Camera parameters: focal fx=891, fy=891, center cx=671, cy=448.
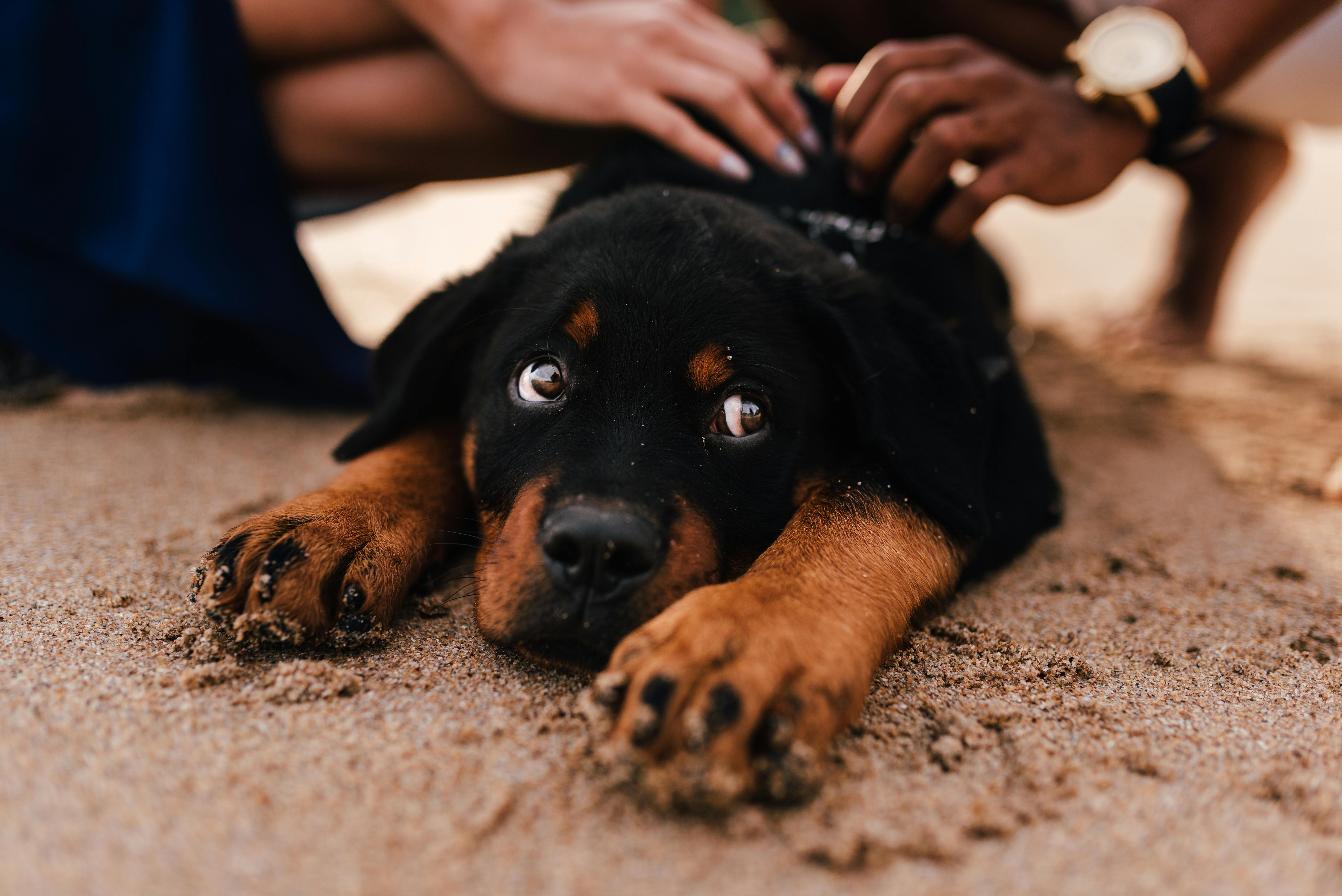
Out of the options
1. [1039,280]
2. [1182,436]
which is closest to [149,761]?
[1182,436]

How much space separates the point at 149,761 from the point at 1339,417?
5.04 metres

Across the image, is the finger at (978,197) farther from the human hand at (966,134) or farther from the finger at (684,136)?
the finger at (684,136)

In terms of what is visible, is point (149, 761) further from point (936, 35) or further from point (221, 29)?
point (936, 35)

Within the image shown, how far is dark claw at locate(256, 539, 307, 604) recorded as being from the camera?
1.82m

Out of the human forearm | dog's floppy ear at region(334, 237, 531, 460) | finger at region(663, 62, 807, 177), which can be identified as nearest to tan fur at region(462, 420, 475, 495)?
dog's floppy ear at region(334, 237, 531, 460)

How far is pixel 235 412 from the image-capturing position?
392 cm

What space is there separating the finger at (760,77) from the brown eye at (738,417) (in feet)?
4.59

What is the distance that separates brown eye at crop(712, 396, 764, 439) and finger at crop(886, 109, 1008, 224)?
1254 mm

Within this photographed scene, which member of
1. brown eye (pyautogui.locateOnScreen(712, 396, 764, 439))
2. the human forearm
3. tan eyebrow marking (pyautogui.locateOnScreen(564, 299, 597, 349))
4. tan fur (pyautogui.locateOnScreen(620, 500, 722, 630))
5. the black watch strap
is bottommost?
tan fur (pyautogui.locateOnScreen(620, 500, 722, 630))

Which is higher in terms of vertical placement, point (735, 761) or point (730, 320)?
point (730, 320)

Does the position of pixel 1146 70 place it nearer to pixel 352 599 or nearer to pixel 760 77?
pixel 760 77

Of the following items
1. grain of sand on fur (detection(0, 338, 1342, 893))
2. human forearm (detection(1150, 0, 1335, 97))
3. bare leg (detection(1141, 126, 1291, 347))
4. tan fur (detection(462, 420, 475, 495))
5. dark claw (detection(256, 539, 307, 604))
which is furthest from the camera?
bare leg (detection(1141, 126, 1291, 347))

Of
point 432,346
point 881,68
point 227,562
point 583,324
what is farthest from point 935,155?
point 227,562

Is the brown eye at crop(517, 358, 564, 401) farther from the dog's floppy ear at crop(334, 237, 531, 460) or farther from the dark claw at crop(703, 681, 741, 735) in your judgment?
the dark claw at crop(703, 681, 741, 735)
